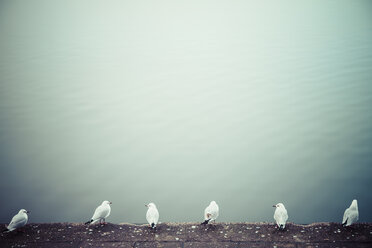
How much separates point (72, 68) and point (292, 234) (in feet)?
33.4

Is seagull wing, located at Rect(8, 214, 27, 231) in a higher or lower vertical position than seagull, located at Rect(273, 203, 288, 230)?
higher

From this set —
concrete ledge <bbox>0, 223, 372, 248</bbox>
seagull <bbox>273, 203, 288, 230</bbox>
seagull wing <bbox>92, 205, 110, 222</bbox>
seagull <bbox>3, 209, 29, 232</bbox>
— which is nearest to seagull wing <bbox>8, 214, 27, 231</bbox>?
seagull <bbox>3, 209, 29, 232</bbox>

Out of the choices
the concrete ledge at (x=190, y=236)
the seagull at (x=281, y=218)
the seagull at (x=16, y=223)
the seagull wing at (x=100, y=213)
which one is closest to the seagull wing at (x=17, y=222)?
the seagull at (x=16, y=223)

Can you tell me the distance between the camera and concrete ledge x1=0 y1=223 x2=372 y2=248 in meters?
3.63

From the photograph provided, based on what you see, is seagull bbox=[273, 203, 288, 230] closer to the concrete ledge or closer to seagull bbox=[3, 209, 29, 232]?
the concrete ledge

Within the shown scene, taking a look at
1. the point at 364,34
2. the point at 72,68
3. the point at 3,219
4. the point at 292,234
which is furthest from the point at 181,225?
the point at 364,34

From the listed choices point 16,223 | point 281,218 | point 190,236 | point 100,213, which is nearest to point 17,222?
point 16,223

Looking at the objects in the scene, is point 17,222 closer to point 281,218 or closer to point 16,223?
point 16,223

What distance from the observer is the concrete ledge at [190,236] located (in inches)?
143

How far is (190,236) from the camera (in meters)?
3.81

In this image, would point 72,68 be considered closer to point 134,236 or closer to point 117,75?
point 117,75

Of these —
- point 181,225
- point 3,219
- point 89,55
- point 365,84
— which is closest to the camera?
point 181,225

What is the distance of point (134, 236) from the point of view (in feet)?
12.6

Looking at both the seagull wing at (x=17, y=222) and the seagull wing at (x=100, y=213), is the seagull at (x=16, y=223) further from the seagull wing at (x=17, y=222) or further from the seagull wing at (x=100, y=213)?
the seagull wing at (x=100, y=213)
